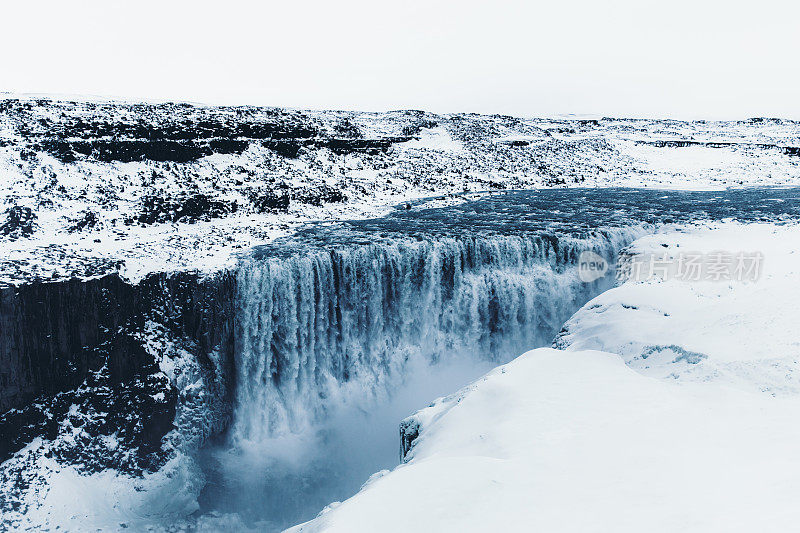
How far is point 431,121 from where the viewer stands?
4844 cm

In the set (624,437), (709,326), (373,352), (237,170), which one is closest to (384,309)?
(373,352)

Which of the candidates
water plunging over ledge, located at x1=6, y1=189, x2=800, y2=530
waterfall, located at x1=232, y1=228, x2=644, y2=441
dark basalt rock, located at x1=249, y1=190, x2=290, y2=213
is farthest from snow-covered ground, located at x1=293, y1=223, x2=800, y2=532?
dark basalt rock, located at x1=249, y1=190, x2=290, y2=213

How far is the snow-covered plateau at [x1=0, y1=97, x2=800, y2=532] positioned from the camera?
6.62m

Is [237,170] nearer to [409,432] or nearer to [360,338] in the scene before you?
[360,338]

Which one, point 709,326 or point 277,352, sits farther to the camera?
point 277,352

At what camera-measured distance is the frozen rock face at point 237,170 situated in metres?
18.5

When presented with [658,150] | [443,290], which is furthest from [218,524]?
[658,150]

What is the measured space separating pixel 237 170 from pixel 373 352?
1641 cm

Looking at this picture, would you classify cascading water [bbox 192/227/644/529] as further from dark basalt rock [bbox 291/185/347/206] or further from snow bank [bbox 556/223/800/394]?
dark basalt rock [bbox 291/185/347/206]

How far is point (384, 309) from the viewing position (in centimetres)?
1736

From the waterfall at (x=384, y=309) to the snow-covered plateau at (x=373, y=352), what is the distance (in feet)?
0.24

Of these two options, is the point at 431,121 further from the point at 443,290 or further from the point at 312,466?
the point at 312,466

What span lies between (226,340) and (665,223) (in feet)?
56.8

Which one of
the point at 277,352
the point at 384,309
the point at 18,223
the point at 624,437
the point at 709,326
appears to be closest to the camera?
the point at 624,437
